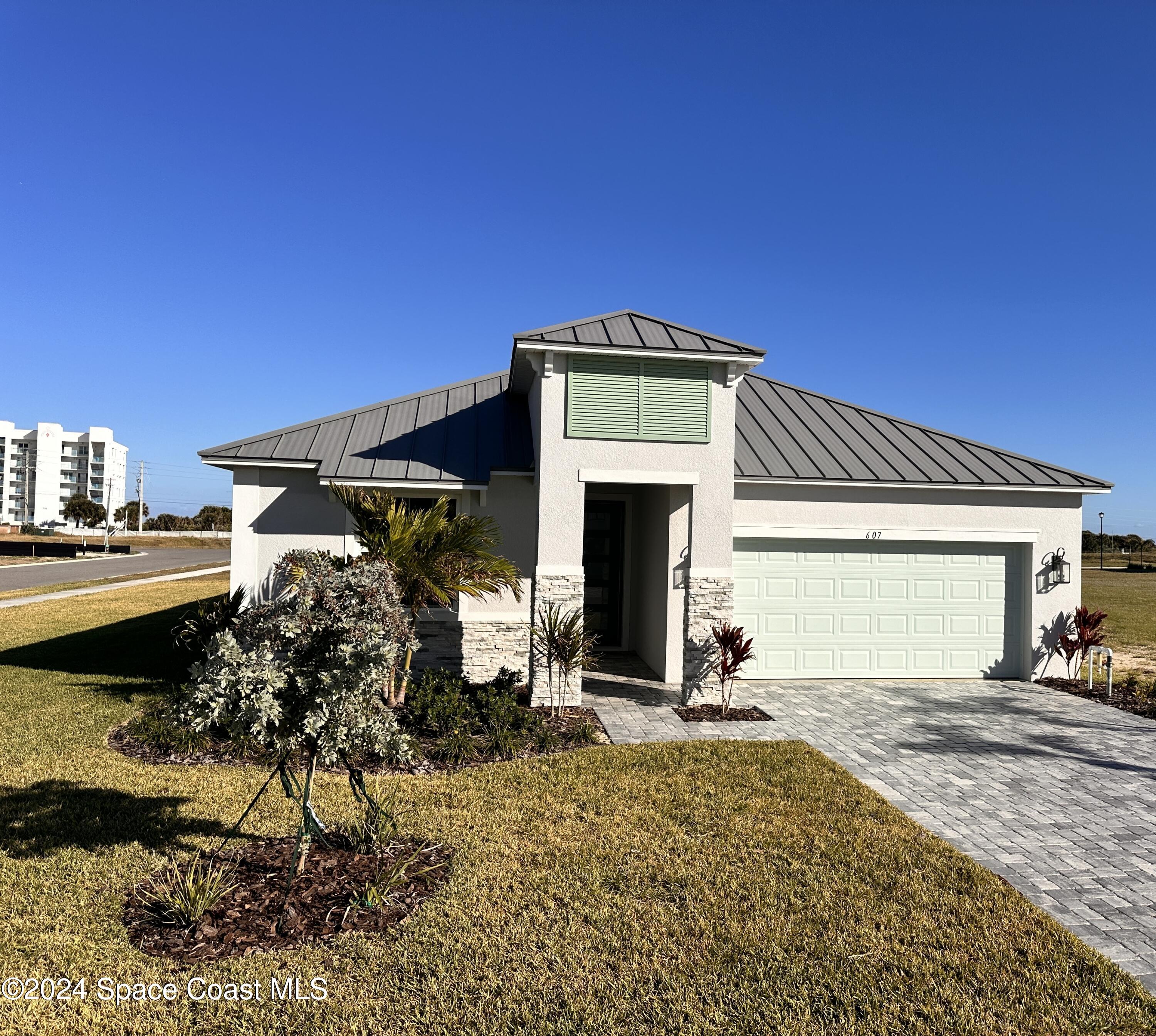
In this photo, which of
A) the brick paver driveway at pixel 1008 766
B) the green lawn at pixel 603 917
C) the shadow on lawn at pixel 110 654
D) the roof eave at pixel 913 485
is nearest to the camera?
the green lawn at pixel 603 917

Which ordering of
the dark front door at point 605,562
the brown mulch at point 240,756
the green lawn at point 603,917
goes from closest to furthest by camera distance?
the green lawn at point 603,917
the brown mulch at point 240,756
the dark front door at point 605,562

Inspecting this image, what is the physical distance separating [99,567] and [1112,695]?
134 feet

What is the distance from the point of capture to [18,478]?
105312mm

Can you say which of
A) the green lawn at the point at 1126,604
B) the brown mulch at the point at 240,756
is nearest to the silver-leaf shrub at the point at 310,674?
the brown mulch at the point at 240,756

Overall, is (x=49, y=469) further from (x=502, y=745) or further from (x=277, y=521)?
(x=502, y=745)

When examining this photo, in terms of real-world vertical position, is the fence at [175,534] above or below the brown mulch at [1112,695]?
above

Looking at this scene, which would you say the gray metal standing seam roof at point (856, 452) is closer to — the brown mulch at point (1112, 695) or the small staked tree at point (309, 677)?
the brown mulch at point (1112, 695)

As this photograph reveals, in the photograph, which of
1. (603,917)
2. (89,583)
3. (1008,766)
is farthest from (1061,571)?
(89,583)

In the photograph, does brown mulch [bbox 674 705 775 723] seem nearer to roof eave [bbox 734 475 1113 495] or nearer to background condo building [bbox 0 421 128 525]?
roof eave [bbox 734 475 1113 495]

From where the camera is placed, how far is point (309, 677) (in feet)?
14.8

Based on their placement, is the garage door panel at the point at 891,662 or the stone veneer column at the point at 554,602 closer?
the stone veneer column at the point at 554,602

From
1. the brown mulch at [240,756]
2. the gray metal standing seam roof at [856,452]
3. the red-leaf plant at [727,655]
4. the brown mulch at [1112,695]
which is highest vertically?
the gray metal standing seam roof at [856,452]

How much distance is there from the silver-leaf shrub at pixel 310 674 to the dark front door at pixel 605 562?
30.7 feet

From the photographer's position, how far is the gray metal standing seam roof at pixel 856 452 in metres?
12.1
